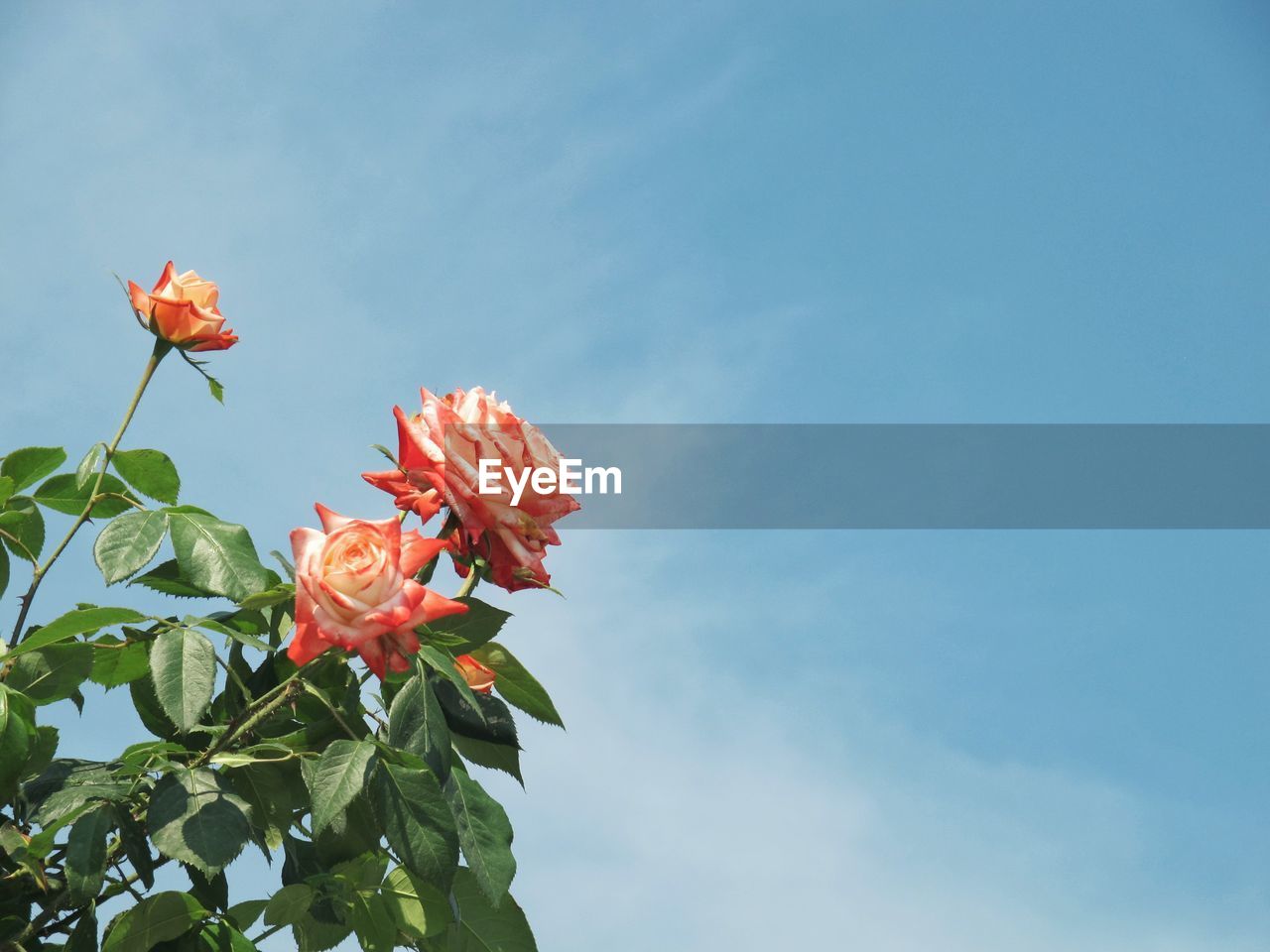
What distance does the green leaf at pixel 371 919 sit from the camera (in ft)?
6.07

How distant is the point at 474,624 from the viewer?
183cm

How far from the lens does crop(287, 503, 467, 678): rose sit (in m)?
1.60

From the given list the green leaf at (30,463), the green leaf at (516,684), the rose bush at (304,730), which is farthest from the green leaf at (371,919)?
the green leaf at (30,463)

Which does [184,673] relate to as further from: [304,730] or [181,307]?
[181,307]

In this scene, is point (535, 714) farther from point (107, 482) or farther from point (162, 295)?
point (162, 295)

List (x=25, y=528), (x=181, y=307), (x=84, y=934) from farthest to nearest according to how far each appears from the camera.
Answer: (x=181, y=307), (x=25, y=528), (x=84, y=934)

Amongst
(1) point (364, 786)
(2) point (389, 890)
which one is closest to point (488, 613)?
(1) point (364, 786)

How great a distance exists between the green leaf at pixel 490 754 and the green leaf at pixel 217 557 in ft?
1.25

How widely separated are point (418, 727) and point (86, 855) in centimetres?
47

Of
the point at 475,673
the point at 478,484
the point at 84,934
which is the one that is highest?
the point at 478,484

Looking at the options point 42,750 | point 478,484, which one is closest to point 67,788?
point 42,750

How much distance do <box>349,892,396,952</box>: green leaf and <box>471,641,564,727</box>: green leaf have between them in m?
0.35

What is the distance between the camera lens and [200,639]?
5.78 feet

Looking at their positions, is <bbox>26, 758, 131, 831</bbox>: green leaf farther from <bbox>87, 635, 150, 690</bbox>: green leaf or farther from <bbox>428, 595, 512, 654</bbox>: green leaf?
<bbox>428, 595, 512, 654</bbox>: green leaf
